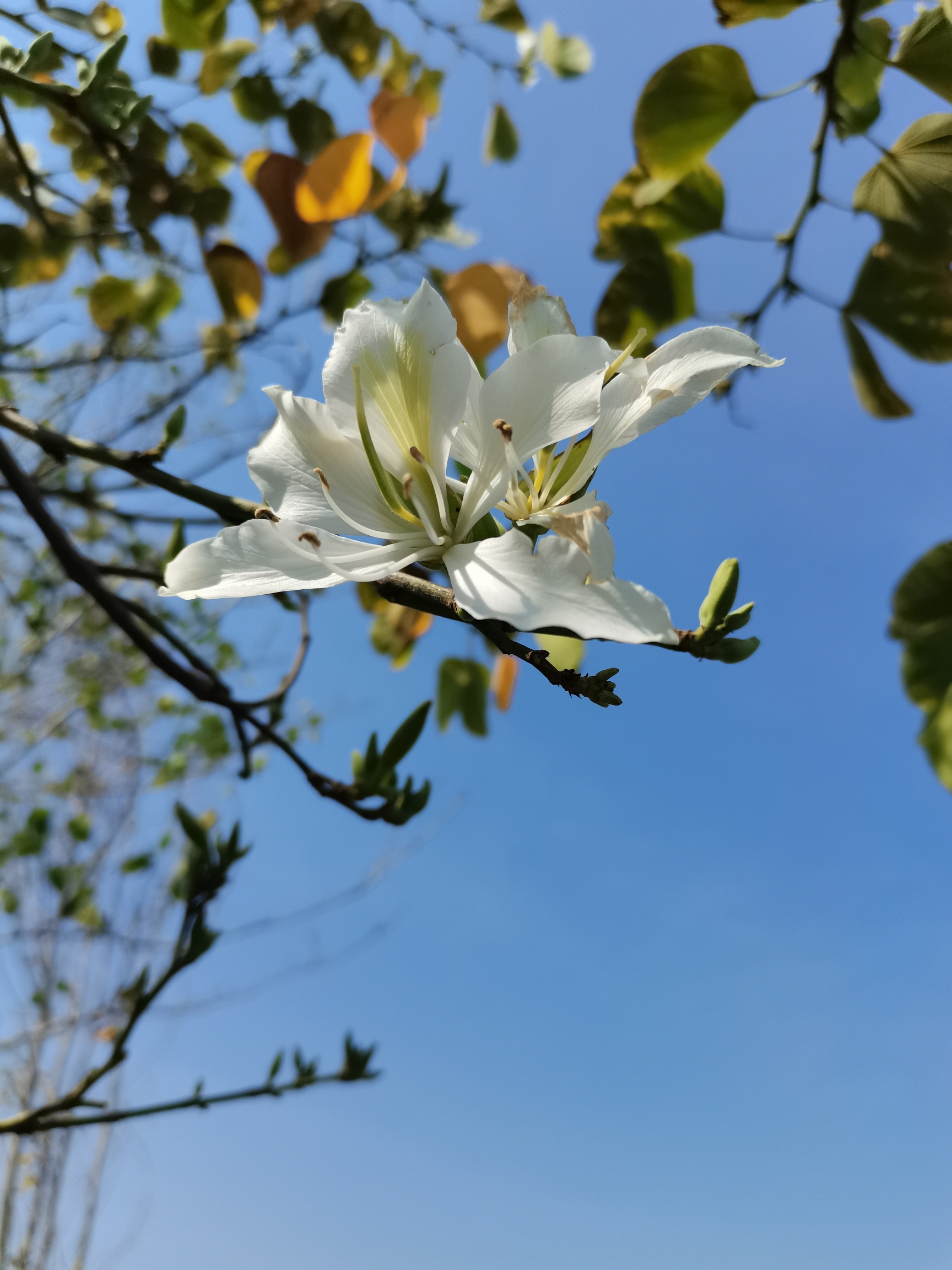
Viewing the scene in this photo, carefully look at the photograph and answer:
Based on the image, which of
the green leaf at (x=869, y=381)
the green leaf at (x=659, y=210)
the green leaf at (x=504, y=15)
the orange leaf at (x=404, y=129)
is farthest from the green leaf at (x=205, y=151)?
the green leaf at (x=869, y=381)

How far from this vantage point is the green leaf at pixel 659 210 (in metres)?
0.69

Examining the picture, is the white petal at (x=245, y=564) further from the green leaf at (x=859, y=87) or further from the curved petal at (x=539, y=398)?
the green leaf at (x=859, y=87)

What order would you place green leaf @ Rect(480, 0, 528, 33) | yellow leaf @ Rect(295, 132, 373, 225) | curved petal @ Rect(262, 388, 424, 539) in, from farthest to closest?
green leaf @ Rect(480, 0, 528, 33) < yellow leaf @ Rect(295, 132, 373, 225) < curved petal @ Rect(262, 388, 424, 539)

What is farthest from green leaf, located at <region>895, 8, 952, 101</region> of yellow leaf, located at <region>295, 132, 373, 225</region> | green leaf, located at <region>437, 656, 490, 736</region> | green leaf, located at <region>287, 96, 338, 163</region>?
green leaf, located at <region>287, 96, 338, 163</region>

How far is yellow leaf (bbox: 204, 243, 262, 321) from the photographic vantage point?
98 cm

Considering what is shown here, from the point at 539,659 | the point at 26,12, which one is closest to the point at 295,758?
the point at 539,659

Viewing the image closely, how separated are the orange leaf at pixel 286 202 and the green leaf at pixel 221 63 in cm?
15

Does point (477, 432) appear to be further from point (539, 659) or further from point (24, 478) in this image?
point (24, 478)

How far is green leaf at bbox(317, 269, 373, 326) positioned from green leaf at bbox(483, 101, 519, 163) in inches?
16.3

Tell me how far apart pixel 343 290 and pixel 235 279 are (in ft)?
0.45

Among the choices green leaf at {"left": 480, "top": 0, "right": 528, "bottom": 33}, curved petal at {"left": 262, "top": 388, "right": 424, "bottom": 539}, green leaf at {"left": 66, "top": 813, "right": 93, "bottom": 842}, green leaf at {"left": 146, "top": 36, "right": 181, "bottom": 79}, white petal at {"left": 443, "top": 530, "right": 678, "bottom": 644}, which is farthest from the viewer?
green leaf at {"left": 66, "top": 813, "right": 93, "bottom": 842}

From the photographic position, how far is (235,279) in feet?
3.28

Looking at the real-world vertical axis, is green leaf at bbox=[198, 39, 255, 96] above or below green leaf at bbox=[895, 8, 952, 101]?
above

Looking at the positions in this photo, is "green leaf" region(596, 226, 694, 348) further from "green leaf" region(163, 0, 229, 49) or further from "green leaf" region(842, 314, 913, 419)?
"green leaf" region(163, 0, 229, 49)
